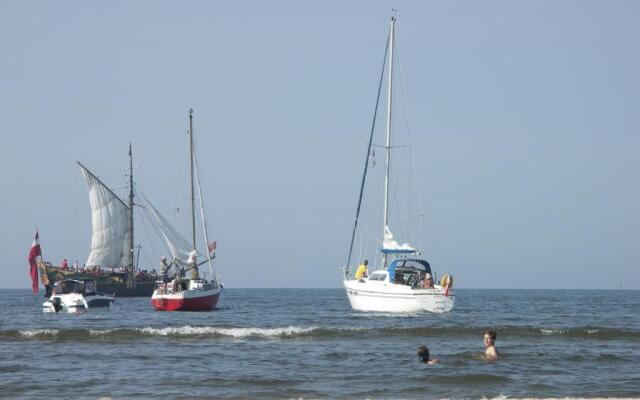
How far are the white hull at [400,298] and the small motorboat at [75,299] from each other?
74.5 ft

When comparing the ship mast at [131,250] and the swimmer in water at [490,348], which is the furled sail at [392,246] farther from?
the ship mast at [131,250]

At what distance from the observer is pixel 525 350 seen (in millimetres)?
34719

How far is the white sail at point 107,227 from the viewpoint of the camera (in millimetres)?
117375

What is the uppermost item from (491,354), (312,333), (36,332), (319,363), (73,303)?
(73,303)

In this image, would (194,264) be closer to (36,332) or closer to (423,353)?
(36,332)

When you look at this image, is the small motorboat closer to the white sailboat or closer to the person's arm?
the white sailboat

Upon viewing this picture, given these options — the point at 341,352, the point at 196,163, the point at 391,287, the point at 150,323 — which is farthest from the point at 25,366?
the point at 196,163

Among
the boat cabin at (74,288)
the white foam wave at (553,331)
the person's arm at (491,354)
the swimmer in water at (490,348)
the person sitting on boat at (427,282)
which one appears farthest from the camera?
the boat cabin at (74,288)

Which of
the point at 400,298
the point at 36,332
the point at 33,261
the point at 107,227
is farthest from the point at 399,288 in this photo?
the point at 107,227

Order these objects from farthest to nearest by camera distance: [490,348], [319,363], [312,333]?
1. [312,333]
2. [319,363]
3. [490,348]

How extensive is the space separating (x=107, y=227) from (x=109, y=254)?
3.82 meters

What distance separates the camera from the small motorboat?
217ft

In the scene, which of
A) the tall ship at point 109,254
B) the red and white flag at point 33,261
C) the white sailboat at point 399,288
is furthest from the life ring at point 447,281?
the tall ship at point 109,254

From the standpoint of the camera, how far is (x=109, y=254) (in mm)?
120750
